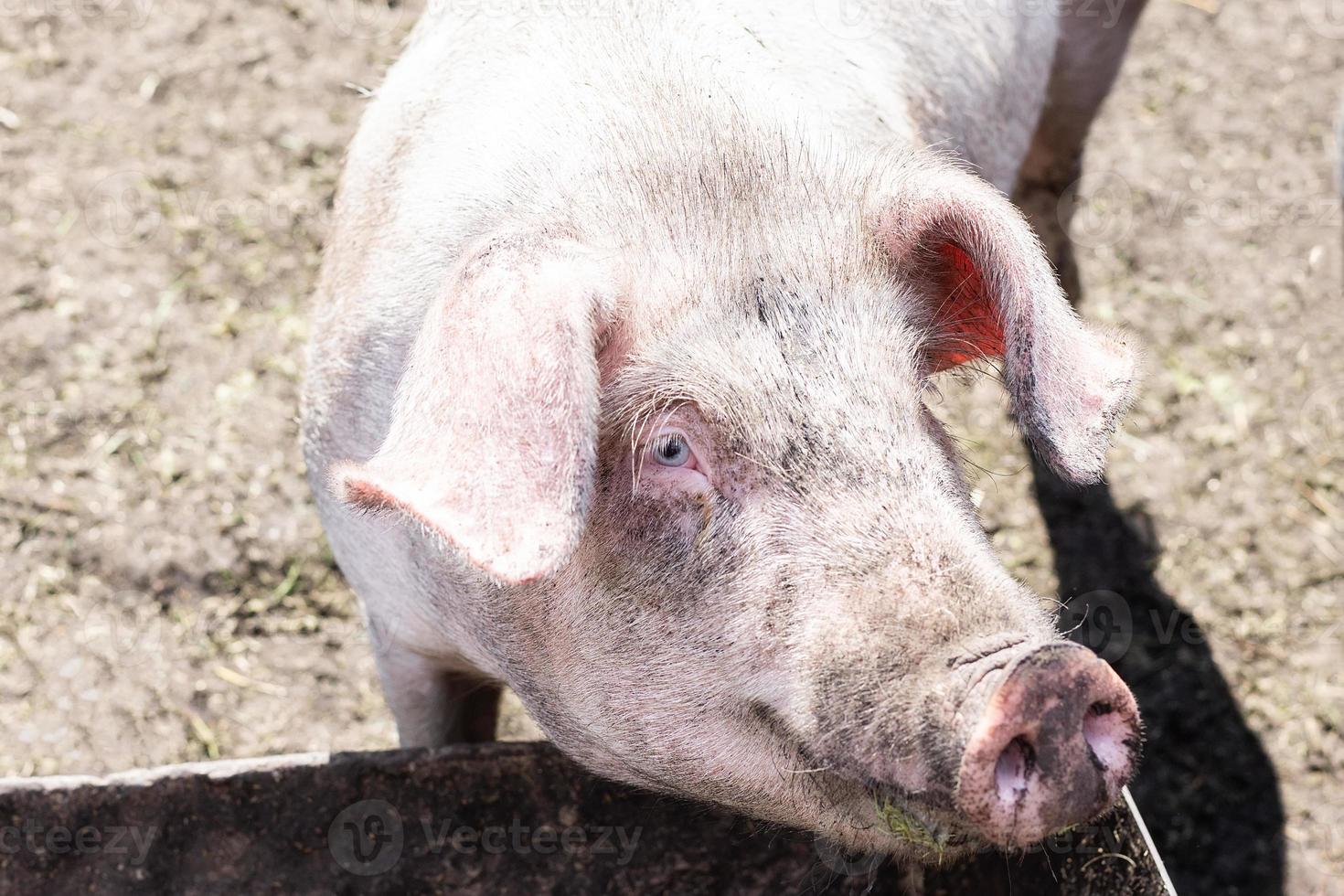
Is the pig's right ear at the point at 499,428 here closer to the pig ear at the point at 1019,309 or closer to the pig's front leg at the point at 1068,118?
the pig ear at the point at 1019,309

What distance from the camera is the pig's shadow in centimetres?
402

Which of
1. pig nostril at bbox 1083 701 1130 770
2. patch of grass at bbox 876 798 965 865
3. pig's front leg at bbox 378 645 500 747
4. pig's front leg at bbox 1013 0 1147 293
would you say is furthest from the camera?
pig's front leg at bbox 1013 0 1147 293

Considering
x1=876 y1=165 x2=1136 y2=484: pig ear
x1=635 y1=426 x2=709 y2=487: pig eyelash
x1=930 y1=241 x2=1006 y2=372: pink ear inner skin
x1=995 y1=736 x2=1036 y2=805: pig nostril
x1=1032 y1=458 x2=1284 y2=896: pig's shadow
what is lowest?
x1=1032 y1=458 x2=1284 y2=896: pig's shadow

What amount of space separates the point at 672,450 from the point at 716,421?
0.11 metres

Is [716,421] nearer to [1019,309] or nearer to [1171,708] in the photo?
[1019,309]

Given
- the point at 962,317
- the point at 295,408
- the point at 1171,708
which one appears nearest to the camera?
the point at 962,317

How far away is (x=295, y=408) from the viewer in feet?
15.2

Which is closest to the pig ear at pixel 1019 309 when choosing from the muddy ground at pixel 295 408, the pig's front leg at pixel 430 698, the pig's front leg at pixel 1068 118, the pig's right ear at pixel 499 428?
the pig's right ear at pixel 499 428

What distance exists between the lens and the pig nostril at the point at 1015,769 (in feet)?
6.38

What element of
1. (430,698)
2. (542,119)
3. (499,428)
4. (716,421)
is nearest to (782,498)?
A: (716,421)

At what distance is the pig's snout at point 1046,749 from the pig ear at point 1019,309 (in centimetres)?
42

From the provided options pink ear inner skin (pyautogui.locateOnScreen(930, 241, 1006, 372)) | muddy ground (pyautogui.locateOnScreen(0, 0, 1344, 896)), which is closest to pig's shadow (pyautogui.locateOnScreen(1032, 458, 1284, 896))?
muddy ground (pyautogui.locateOnScreen(0, 0, 1344, 896))

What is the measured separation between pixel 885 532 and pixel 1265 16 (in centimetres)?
507

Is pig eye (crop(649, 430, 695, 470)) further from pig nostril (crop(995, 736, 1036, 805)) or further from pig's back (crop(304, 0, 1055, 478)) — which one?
pig nostril (crop(995, 736, 1036, 805))
